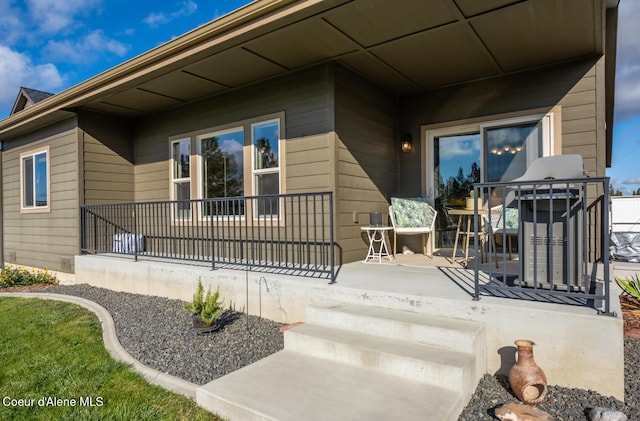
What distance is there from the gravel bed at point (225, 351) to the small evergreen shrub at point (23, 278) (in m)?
2.73

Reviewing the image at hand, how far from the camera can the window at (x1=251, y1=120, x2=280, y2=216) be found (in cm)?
502

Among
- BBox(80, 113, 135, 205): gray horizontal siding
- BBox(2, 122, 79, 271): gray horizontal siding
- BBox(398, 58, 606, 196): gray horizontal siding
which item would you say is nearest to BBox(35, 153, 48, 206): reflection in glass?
BBox(2, 122, 79, 271): gray horizontal siding

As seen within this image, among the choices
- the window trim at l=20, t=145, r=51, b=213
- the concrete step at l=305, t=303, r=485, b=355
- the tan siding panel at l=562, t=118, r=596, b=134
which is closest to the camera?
the concrete step at l=305, t=303, r=485, b=355

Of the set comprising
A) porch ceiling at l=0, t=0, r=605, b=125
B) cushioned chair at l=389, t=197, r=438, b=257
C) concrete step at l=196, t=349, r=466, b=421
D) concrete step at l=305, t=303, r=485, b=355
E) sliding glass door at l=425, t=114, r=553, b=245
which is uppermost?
porch ceiling at l=0, t=0, r=605, b=125

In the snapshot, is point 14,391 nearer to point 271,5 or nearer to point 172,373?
point 172,373

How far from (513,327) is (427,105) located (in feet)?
11.9

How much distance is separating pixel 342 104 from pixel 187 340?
302cm

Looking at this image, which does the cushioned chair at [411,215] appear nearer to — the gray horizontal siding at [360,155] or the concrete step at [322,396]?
the gray horizontal siding at [360,155]

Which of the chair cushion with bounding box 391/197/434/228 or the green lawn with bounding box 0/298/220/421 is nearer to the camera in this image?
the green lawn with bounding box 0/298/220/421

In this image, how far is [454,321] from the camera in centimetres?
263

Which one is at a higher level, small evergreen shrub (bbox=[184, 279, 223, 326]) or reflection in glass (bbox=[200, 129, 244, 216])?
reflection in glass (bbox=[200, 129, 244, 216])

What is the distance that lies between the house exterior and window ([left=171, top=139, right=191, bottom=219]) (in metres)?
0.03

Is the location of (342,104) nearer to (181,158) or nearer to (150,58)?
(150,58)

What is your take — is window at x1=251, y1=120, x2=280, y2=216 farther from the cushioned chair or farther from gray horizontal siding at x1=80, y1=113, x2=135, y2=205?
gray horizontal siding at x1=80, y1=113, x2=135, y2=205
